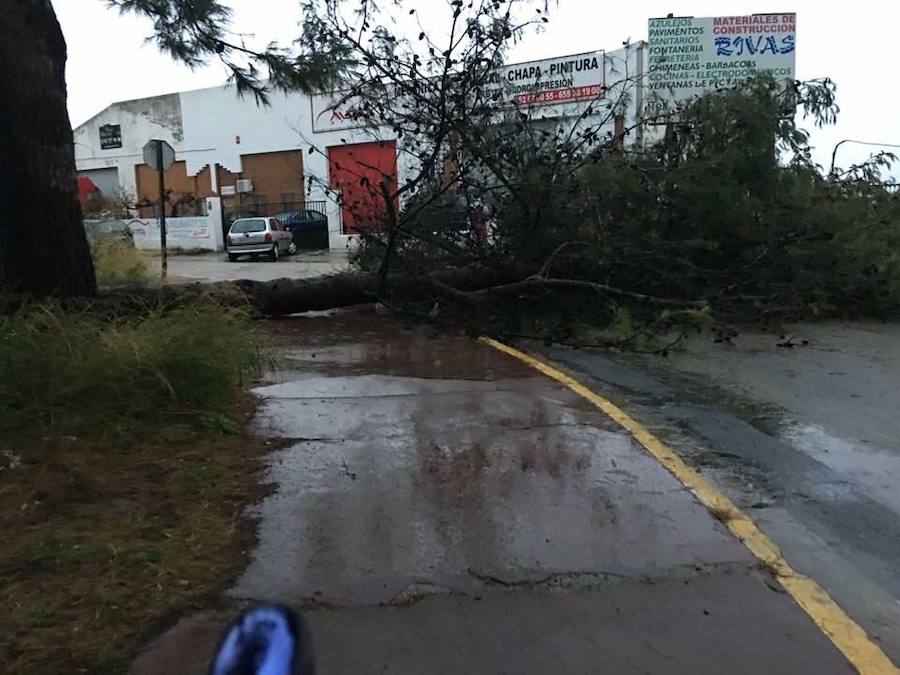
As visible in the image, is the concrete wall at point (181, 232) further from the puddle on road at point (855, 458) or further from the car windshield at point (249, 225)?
the puddle on road at point (855, 458)

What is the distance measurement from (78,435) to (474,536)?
258cm

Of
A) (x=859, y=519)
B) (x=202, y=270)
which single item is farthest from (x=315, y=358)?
(x=202, y=270)

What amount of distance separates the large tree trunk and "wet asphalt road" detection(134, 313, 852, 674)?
6.74 ft

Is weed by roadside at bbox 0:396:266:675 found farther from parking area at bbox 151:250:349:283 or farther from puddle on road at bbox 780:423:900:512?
parking area at bbox 151:250:349:283

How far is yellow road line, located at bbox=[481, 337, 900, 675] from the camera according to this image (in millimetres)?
3094

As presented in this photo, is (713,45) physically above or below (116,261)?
above

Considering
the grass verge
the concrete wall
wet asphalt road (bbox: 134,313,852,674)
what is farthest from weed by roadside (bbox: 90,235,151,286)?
the concrete wall

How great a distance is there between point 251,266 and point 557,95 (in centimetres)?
1234

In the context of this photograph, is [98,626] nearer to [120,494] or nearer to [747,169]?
[120,494]

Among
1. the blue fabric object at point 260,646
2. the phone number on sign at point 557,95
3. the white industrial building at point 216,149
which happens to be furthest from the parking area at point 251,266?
the blue fabric object at point 260,646

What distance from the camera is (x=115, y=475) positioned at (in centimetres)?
468

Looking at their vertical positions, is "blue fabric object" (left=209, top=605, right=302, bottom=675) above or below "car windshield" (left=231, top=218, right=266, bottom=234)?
below

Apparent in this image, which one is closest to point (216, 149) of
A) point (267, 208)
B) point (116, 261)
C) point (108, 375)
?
point (267, 208)

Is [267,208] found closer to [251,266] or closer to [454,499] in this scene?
[251,266]
